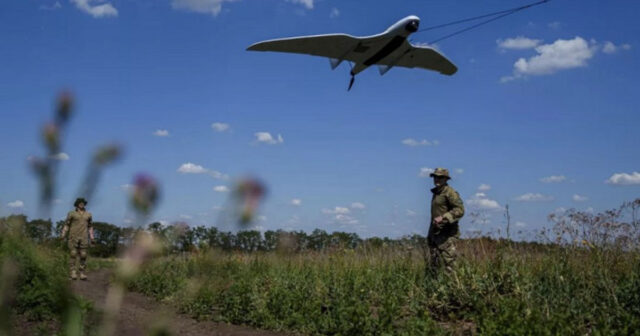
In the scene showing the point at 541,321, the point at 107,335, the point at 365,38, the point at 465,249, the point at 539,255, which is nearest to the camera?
the point at 107,335

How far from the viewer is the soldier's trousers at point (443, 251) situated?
23.8 feet

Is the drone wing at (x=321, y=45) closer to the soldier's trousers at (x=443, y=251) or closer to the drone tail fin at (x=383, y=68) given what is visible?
the drone tail fin at (x=383, y=68)

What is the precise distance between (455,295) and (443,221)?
1.48m

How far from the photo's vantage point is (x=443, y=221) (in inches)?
286

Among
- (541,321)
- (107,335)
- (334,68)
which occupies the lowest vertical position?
(541,321)

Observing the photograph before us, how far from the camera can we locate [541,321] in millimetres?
4621

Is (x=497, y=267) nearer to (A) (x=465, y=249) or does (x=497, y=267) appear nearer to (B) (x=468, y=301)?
(B) (x=468, y=301)

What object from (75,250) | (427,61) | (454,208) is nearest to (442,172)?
(454,208)

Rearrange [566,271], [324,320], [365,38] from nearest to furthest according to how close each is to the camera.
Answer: [324,320] → [566,271] → [365,38]

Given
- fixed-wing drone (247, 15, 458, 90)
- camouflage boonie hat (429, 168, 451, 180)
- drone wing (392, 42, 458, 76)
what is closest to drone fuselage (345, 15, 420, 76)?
fixed-wing drone (247, 15, 458, 90)

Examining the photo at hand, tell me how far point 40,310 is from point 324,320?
3239 millimetres

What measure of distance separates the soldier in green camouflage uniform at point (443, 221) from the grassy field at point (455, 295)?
253 millimetres

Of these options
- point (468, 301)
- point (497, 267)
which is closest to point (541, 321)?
point (468, 301)

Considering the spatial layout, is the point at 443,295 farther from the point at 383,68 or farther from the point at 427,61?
the point at 427,61
